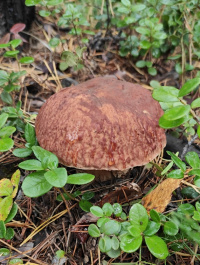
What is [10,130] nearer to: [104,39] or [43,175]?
[43,175]

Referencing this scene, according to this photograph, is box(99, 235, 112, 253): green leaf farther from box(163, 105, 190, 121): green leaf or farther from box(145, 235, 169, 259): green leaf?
box(163, 105, 190, 121): green leaf

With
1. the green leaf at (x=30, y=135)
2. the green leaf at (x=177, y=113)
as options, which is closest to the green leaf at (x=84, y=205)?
the green leaf at (x=30, y=135)

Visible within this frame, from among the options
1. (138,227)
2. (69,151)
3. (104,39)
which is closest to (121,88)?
(69,151)

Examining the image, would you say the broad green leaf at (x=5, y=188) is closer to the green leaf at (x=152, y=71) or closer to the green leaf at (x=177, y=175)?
the green leaf at (x=177, y=175)

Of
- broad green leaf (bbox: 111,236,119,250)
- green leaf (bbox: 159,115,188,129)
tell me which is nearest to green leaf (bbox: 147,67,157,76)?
green leaf (bbox: 159,115,188,129)

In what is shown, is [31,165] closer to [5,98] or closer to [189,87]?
[189,87]
